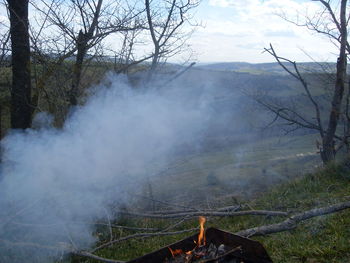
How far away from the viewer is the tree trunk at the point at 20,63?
23.3 feet

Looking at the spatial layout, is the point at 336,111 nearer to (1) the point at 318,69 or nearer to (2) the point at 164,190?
(1) the point at 318,69

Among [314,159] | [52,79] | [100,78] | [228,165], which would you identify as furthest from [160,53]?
[314,159]

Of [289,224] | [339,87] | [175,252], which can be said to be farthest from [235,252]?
[339,87]

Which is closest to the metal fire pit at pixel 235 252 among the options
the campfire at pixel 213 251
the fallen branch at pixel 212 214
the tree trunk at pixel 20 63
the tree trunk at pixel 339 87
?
the campfire at pixel 213 251

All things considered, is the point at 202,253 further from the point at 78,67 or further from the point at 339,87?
the point at 339,87

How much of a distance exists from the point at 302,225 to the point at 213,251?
2.39 meters

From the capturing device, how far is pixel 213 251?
125 inches

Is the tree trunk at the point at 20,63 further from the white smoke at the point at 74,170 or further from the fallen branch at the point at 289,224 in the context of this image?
the fallen branch at the point at 289,224

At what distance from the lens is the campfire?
10.2 ft

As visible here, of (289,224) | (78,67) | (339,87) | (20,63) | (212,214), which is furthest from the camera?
(339,87)

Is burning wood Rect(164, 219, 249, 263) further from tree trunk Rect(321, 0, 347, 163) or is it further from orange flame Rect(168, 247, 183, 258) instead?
tree trunk Rect(321, 0, 347, 163)

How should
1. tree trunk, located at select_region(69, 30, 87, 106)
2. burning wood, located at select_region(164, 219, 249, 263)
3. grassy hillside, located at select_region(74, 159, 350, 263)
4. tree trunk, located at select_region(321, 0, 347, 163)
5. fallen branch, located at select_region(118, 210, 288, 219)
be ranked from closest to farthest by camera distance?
burning wood, located at select_region(164, 219, 249, 263)
grassy hillside, located at select_region(74, 159, 350, 263)
fallen branch, located at select_region(118, 210, 288, 219)
tree trunk, located at select_region(69, 30, 87, 106)
tree trunk, located at select_region(321, 0, 347, 163)

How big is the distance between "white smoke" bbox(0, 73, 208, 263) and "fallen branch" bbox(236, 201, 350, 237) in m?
2.45

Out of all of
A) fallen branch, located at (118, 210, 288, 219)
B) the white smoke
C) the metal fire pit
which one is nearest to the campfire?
the metal fire pit
